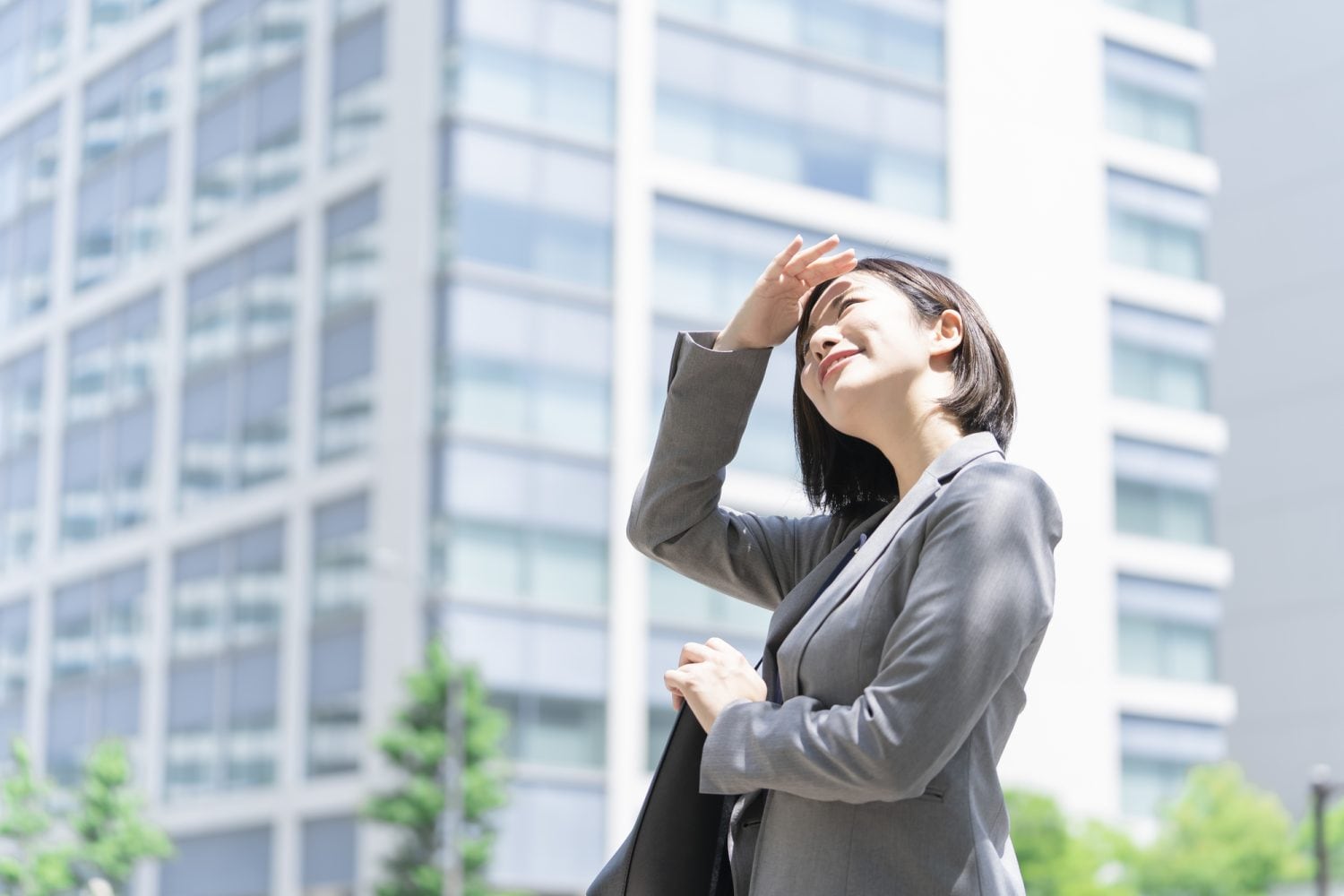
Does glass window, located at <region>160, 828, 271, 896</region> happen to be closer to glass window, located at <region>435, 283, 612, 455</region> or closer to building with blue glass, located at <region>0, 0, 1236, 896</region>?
building with blue glass, located at <region>0, 0, 1236, 896</region>

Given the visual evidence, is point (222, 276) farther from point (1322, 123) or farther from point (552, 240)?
point (1322, 123)

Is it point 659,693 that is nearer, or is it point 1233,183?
point 659,693

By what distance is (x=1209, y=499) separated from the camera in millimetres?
36031

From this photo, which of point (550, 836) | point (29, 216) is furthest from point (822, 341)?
point (29, 216)

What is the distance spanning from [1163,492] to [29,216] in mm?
23078

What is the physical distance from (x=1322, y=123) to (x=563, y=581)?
2943cm

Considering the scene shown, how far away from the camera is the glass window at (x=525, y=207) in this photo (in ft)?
95.2

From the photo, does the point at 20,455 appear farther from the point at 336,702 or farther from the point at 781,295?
the point at 781,295

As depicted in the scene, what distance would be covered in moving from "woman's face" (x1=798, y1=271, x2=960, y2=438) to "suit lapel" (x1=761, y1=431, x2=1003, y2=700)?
10 cm

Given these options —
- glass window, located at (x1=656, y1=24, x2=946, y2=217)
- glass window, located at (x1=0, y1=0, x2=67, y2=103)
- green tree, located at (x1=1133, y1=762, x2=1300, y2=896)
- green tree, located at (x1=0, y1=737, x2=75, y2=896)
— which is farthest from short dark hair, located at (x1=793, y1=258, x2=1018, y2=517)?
glass window, located at (x1=0, y1=0, x2=67, y2=103)

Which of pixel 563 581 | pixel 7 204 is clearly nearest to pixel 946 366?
pixel 563 581

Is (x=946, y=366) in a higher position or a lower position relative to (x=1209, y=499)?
lower

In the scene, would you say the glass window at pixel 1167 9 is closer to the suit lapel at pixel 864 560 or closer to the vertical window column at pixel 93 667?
the vertical window column at pixel 93 667

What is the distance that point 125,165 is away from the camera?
3716 cm
